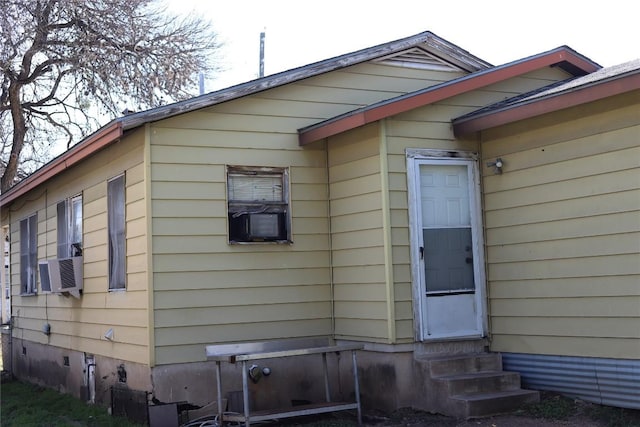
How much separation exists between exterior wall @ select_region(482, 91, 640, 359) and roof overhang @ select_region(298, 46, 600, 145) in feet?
2.07

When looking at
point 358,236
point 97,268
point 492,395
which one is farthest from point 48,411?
point 492,395

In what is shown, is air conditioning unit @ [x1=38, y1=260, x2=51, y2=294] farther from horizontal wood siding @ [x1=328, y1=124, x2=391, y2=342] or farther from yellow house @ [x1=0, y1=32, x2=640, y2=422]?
horizontal wood siding @ [x1=328, y1=124, x2=391, y2=342]

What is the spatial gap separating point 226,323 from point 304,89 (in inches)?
111

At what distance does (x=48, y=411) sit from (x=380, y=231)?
16.7ft

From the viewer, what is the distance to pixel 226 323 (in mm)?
8758

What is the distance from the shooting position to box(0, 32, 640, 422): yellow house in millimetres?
7766

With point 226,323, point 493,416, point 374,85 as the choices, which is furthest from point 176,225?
point 493,416

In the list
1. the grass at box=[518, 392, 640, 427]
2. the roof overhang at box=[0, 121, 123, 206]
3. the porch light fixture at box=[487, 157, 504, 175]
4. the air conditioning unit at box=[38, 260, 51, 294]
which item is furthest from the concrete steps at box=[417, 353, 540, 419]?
the air conditioning unit at box=[38, 260, 51, 294]

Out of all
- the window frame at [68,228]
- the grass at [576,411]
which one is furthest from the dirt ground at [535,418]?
the window frame at [68,228]

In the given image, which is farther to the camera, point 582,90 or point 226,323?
point 226,323

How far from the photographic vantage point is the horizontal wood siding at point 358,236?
845cm

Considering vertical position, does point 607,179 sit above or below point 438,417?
above

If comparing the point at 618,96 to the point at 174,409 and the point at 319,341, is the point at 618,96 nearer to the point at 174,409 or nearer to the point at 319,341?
the point at 319,341

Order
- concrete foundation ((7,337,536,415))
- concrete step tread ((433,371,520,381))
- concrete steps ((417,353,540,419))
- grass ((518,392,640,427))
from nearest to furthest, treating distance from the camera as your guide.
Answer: grass ((518,392,640,427)) → concrete steps ((417,353,540,419)) → concrete step tread ((433,371,520,381)) → concrete foundation ((7,337,536,415))
